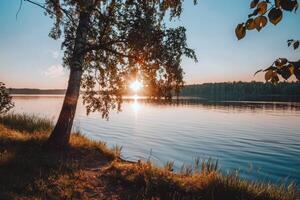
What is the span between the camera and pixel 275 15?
229 centimetres

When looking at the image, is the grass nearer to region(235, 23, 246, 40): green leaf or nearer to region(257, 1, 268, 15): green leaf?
region(235, 23, 246, 40): green leaf

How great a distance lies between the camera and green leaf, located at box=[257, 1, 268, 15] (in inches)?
94.7

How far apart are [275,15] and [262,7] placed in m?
0.17

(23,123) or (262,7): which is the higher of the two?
(262,7)

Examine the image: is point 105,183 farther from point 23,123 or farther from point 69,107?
point 23,123

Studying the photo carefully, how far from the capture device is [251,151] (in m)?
25.1

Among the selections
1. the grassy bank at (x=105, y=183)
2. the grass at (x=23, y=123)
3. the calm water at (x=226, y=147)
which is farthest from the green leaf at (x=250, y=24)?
the grass at (x=23, y=123)

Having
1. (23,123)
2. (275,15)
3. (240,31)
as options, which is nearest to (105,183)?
(240,31)

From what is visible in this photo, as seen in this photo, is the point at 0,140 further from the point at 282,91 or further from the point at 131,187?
the point at 282,91

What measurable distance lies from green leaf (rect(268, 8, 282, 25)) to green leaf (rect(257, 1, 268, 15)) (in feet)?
0.37

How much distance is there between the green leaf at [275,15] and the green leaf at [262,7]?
112mm

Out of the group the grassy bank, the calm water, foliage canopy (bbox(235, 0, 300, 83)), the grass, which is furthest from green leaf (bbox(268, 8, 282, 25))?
the grass

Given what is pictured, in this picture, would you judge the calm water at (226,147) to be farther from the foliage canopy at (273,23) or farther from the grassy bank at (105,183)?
the foliage canopy at (273,23)

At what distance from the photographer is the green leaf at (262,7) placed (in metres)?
2.40
